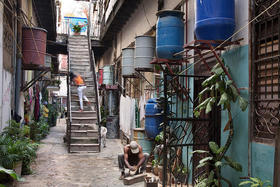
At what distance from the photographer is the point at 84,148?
11.3 m

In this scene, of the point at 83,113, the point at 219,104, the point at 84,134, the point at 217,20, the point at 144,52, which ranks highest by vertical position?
the point at 144,52

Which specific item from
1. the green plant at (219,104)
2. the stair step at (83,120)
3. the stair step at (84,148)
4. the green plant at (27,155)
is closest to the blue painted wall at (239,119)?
the green plant at (219,104)

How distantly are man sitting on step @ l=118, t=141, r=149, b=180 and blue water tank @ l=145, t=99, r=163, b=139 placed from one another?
2.53 feet

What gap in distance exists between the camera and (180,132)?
7441 millimetres

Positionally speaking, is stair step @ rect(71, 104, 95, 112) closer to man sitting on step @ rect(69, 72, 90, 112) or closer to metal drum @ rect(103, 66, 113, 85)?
man sitting on step @ rect(69, 72, 90, 112)

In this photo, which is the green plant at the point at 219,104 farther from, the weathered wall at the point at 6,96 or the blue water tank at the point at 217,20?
the weathered wall at the point at 6,96

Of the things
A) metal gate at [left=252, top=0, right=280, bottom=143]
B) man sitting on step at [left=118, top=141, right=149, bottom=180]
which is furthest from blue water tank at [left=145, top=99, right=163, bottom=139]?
metal gate at [left=252, top=0, right=280, bottom=143]

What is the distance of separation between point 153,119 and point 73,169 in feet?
9.09

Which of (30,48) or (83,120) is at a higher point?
(30,48)

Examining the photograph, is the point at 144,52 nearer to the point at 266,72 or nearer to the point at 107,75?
the point at 266,72

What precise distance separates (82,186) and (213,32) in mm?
4580

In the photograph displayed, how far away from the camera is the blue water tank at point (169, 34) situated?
22.0 ft

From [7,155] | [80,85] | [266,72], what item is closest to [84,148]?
[80,85]

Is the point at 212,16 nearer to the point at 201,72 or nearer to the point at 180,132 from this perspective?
the point at 201,72
